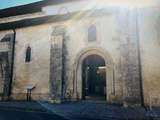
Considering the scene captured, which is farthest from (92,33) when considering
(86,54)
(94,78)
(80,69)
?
(94,78)

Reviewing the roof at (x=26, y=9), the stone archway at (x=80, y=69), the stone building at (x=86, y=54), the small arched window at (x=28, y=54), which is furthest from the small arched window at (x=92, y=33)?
the small arched window at (x=28, y=54)

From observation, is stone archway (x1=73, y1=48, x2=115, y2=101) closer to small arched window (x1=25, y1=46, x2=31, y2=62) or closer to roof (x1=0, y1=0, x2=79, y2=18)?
small arched window (x1=25, y1=46, x2=31, y2=62)

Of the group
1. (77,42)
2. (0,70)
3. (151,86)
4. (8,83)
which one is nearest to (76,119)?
(151,86)

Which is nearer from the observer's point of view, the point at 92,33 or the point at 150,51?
the point at 150,51

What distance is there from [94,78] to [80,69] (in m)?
1.19

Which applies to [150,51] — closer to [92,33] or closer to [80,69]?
[92,33]

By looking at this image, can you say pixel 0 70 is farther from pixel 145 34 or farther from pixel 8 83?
pixel 145 34

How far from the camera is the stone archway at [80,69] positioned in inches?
520

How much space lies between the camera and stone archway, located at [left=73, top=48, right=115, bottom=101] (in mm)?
13212

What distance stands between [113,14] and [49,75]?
6.30m

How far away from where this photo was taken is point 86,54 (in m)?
14.2

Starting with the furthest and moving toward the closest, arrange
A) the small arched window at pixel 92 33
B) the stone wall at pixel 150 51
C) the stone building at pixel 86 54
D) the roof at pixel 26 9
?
the roof at pixel 26 9 → the small arched window at pixel 92 33 → the stone building at pixel 86 54 → the stone wall at pixel 150 51

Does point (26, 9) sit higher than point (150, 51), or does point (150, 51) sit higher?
point (26, 9)

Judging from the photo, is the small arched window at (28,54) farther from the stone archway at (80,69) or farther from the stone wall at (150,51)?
the stone wall at (150,51)
